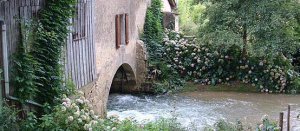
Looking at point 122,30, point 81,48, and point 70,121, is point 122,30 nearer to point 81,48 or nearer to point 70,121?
point 81,48

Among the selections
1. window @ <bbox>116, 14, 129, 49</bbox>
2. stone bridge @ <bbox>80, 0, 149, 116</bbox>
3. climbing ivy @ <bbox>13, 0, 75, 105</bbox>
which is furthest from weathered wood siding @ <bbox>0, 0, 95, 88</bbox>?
window @ <bbox>116, 14, 129, 49</bbox>

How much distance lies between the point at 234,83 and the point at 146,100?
3.55m

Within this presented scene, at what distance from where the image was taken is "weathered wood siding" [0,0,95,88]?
7.73m

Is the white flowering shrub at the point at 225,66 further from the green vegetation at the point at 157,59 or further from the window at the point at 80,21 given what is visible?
the window at the point at 80,21

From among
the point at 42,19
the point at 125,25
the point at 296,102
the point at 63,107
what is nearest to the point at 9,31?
the point at 42,19

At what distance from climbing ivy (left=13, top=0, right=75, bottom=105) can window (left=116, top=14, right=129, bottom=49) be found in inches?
223

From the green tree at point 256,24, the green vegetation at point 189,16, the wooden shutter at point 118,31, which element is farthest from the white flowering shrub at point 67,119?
the green vegetation at point 189,16

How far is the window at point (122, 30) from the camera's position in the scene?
14.7 m

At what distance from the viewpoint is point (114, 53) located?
14.6 meters

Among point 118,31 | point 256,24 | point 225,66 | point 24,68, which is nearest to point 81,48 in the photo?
point 24,68

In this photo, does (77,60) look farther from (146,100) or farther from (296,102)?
(296,102)

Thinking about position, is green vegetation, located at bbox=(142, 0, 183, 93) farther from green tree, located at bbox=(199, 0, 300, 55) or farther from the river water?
green tree, located at bbox=(199, 0, 300, 55)

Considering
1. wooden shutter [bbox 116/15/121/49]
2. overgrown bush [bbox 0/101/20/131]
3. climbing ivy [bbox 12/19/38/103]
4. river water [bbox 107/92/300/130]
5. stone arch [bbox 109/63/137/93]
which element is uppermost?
wooden shutter [bbox 116/15/121/49]

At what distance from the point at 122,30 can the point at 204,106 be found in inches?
142
